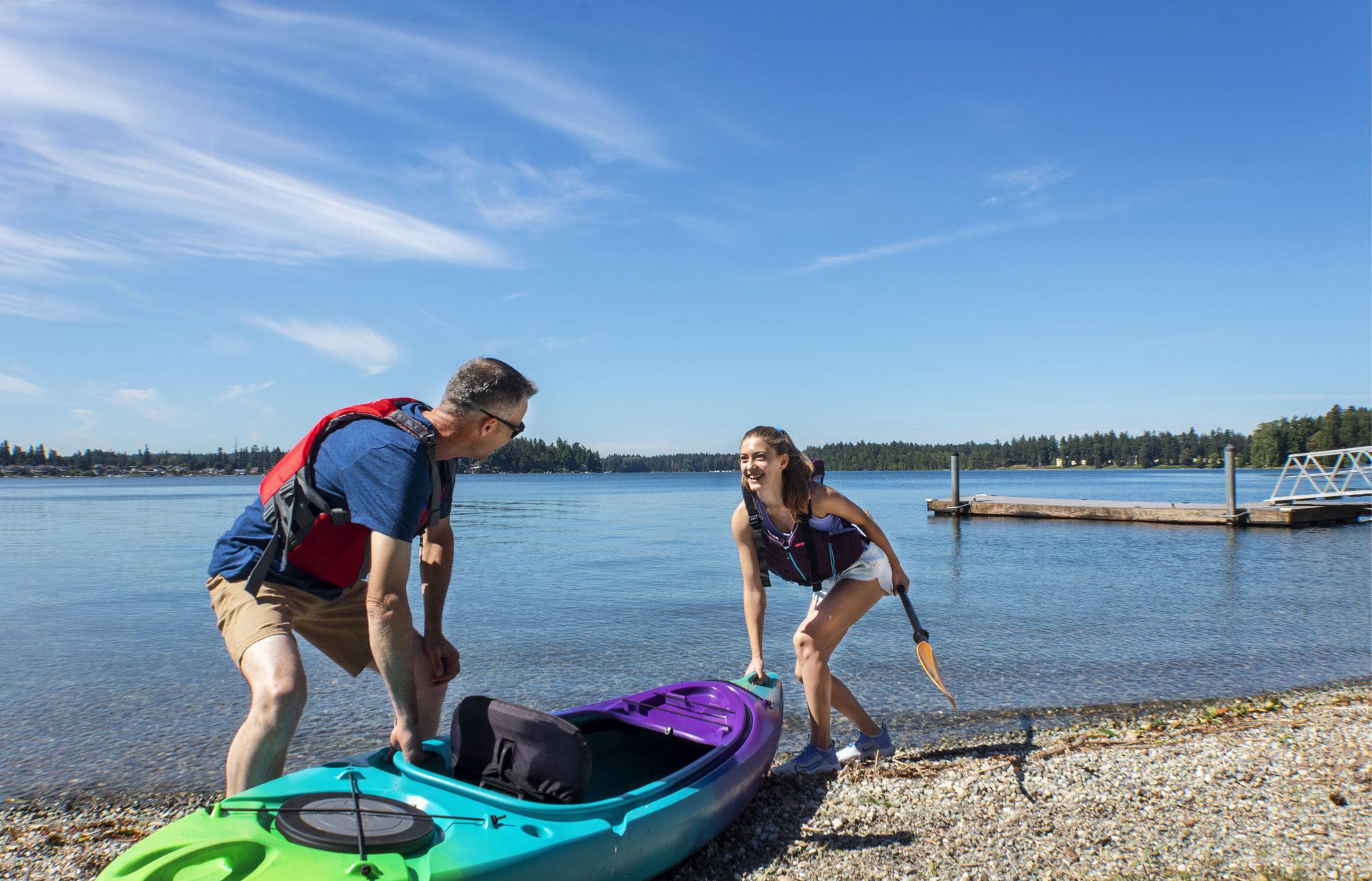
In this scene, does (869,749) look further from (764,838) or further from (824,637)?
(764,838)

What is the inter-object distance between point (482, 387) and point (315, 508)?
0.85m

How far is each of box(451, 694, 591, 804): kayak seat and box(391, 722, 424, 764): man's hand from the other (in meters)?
0.16

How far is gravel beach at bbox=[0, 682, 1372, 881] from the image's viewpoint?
3.86 m

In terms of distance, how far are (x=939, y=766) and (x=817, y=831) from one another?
5.03 ft

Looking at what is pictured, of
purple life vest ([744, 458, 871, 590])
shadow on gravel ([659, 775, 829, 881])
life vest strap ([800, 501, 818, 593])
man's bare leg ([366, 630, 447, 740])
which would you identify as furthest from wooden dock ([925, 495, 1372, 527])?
man's bare leg ([366, 630, 447, 740])

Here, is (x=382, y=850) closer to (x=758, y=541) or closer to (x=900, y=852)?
(x=900, y=852)

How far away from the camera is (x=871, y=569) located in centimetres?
525

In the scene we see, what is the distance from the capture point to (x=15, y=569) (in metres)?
19.9

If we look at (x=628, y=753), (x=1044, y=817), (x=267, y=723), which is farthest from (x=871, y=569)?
(x=267, y=723)

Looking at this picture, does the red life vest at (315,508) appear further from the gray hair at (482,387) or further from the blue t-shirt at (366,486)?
the gray hair at (482,387)

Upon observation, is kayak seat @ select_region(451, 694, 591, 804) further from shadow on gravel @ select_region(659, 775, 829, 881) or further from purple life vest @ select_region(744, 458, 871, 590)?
purple life vest @ select_region(744, 458, 871, 590)

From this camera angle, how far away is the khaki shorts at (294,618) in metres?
3.44

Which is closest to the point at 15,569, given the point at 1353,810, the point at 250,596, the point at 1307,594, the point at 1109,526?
the point at 250,596

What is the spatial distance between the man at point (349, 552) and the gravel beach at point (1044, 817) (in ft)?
6.15
